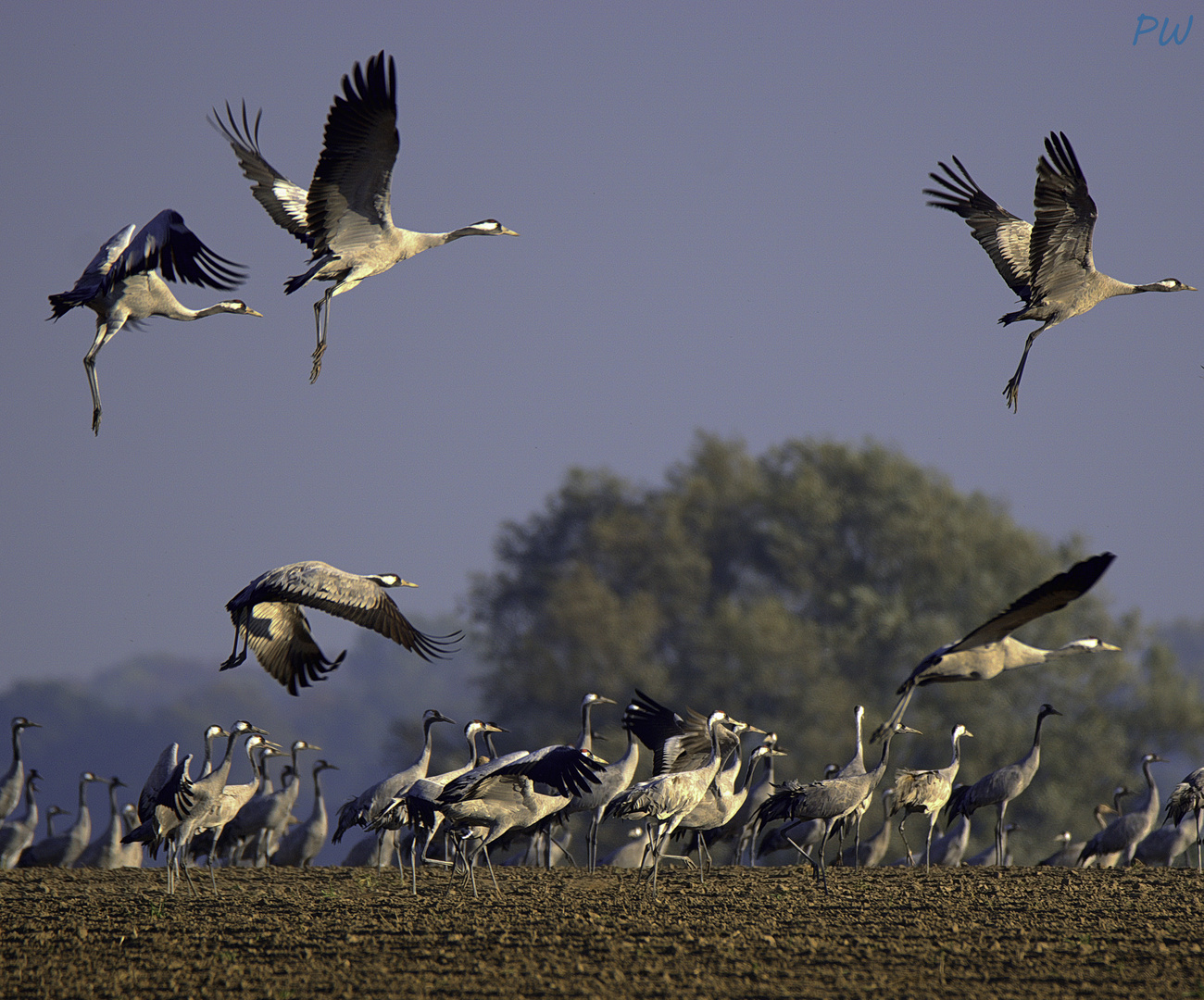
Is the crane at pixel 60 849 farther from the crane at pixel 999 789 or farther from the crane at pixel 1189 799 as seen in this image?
the crane at pixel 1189 799

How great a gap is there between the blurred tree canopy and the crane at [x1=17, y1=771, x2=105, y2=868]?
46.9 feet

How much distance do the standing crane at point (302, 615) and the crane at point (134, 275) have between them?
97.3 inches

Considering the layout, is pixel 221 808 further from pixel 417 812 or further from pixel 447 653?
pixel 447 653

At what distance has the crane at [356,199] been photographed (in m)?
11.2

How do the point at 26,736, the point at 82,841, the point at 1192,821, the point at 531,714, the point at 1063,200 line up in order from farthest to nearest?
the point at 26,736 < the point at 531,714 < the point at 82,841 < the point at 1192,821 < the point at 1063,200

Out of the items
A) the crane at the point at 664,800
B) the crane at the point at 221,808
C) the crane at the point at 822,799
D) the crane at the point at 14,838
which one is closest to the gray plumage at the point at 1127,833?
the crane at the point at 822,799

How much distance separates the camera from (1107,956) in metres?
8.78

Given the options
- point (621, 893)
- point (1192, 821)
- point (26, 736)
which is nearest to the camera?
point (621, 893)

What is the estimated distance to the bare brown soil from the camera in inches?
326

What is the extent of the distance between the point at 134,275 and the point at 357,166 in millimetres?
2428

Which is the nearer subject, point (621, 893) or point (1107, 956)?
point (1107, 956)

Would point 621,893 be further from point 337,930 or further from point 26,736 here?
point 26,736

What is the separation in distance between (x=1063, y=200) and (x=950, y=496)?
797 inches

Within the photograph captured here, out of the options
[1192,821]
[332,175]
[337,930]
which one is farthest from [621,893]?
[1192,821]
